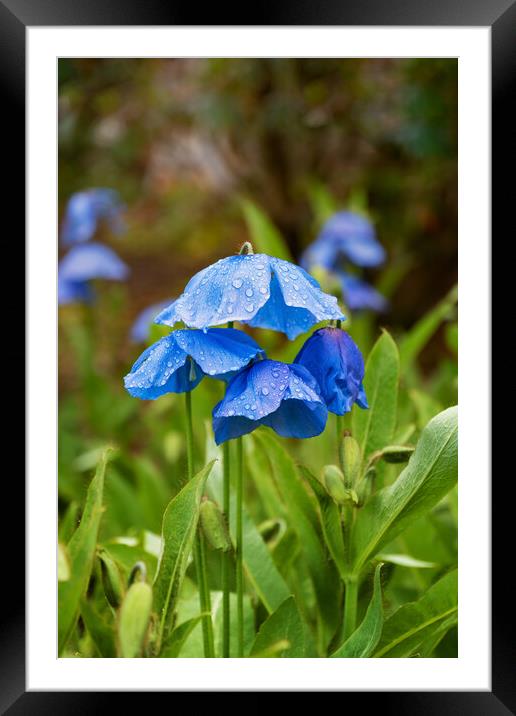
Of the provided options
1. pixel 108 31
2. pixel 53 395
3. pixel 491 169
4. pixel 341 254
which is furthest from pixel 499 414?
pixel 341 254

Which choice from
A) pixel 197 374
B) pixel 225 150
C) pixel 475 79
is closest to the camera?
pixel 197 374

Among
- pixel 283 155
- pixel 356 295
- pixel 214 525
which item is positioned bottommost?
pixel 214 525

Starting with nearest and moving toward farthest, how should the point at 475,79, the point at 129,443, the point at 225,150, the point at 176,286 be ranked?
the point at 475,79, the point at 129,443, the point at 225,150, the point at 176,286

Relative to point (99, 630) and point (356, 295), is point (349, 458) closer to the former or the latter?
point (99, 630)

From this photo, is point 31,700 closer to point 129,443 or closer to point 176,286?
point 129,443

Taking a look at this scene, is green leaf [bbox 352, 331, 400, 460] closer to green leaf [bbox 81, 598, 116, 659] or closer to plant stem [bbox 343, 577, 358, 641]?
plant stem [bbox 343, 577, 358, 641]

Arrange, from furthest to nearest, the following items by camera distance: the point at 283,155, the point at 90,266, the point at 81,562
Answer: the point at 283,155
the point at 90,266
the point at 81,562

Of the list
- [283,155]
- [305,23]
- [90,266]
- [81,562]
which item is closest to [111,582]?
[81,562]
